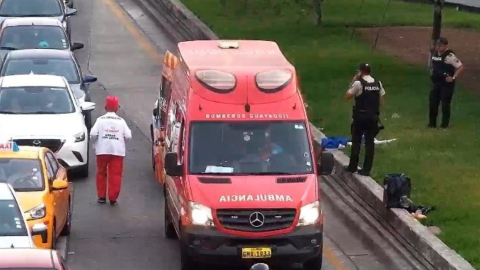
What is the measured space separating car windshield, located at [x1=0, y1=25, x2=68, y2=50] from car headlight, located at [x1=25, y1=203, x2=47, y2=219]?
1410cm

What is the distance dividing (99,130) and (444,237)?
591 centimetres

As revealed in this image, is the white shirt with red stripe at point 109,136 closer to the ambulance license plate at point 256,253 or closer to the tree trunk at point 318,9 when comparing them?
the ambulance license plate at point 256,253

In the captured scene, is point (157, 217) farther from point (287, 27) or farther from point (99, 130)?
point (287, 27)

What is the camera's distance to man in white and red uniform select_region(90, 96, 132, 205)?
1852 cm

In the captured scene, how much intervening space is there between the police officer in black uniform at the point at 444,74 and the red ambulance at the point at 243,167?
6.25 meters

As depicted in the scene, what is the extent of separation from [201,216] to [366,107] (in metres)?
4.91

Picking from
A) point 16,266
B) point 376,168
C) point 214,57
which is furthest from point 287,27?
point 16,266

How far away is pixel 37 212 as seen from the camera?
48.9ft

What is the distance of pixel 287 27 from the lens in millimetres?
36219

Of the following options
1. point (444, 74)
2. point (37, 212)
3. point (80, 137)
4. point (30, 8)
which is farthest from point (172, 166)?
point (30, 8)

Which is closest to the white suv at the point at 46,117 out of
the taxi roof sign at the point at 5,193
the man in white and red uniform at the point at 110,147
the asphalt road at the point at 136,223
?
the asphalt road at the point at 136,223

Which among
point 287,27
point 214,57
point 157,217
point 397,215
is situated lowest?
point 287,27

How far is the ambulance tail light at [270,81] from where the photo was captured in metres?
15.2

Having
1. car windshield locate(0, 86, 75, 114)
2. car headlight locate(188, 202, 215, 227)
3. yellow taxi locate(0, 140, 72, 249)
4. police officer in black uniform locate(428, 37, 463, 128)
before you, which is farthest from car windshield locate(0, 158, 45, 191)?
police officer in black uniform locate(428, 37, 463, 128)
